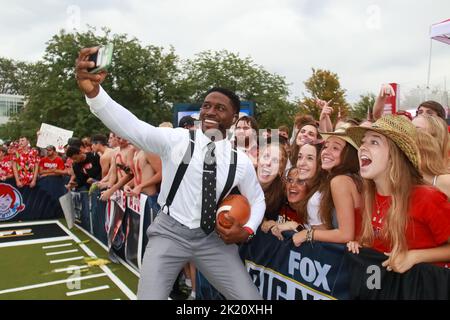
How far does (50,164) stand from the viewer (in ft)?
33.0

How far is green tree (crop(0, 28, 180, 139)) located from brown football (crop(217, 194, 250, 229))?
75.8 feet

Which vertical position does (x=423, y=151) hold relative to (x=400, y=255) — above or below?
above

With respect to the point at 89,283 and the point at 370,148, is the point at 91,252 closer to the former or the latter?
the point at 89,283

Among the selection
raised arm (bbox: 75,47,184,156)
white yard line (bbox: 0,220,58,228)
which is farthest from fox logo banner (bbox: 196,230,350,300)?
white yard line (bbox: 0,220,58,228)

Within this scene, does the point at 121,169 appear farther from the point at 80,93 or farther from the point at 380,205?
the point at 80,93

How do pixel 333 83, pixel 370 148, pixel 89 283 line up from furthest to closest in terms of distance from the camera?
pixel 333 83 → pixel 89 283 → pixel 370 148

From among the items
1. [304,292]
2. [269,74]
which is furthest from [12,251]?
[269,74]

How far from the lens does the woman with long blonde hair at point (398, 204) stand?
212cm

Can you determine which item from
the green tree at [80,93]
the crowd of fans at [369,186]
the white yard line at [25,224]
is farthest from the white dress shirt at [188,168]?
the green tree at [80,93]

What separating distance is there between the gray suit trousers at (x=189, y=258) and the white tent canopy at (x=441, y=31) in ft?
36.0

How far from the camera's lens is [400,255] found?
2.12 meters
